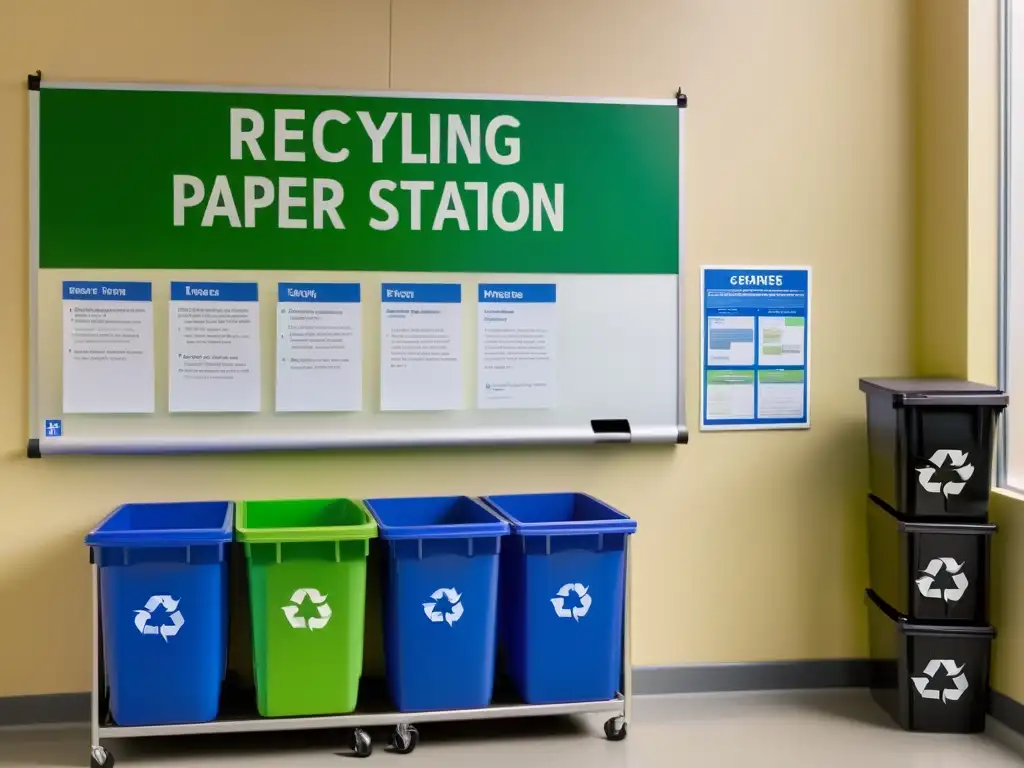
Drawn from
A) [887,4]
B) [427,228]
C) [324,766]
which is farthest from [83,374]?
[887,4]

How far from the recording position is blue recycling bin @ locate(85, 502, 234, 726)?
10.1 feet

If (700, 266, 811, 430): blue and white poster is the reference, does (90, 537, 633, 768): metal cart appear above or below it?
below

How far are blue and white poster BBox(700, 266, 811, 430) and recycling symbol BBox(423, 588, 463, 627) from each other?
116cm

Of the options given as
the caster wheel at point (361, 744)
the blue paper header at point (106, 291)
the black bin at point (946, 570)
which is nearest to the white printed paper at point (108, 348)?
the blue paper header at point (106, 291)

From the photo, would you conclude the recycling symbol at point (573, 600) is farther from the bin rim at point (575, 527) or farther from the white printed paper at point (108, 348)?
the white printed paper at point (108, 348)

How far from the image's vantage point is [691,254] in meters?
3.82

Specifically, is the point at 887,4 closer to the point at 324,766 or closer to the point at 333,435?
the point at 333,435

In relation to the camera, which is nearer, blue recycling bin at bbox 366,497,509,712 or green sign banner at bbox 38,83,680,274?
blue recycling bin at bbox 366,497,509,712

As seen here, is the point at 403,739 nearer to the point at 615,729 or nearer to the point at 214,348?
the point at 615,729

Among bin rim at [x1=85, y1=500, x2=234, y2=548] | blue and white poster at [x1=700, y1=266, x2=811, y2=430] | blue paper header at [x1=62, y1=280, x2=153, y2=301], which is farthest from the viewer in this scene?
blue and white poster at [x1=700, y1=266, x2=811, y2=430]

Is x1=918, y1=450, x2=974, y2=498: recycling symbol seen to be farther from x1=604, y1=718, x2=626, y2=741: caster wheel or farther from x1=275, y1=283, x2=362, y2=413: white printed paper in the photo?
x1=275, y1=283, x2=362, y2=413: white printed paper

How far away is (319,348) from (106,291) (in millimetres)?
713

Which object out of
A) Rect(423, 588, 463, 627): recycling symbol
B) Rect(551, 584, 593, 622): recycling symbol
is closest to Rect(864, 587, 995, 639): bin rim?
Rect(551, 584, 593, 622): recycling symbol

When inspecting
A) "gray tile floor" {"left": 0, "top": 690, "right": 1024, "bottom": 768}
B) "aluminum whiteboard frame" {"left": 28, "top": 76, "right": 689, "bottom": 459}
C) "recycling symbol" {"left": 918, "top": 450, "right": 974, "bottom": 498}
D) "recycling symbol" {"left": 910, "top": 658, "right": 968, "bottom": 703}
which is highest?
"aluminum whiteboard frame" {"left": 28, "top": 76, "right": 689, "bottom": 459}
